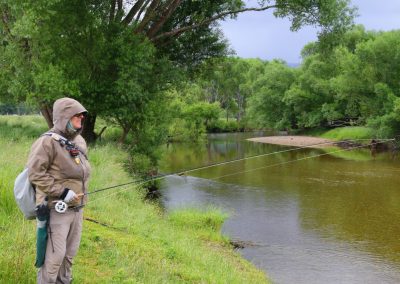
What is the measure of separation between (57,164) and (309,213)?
39.2ft

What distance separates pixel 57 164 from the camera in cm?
431

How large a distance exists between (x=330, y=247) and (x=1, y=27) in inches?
510

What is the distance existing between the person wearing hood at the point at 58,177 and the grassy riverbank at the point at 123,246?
59 cm

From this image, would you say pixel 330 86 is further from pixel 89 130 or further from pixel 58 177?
pixel 58 177

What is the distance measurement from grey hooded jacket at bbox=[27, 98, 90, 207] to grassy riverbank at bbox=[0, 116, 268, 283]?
1057mm

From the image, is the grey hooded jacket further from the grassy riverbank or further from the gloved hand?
the grassy riverbank

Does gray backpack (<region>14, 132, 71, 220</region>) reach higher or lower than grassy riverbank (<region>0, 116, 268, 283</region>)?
higher

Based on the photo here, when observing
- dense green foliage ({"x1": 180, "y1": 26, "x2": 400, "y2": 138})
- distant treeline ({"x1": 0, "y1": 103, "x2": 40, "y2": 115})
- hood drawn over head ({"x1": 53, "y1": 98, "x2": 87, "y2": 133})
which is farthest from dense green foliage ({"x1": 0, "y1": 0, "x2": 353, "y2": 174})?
hood drawn over head ({"x1": 53, "y1": 98, "x2": 87, "y2": 133})

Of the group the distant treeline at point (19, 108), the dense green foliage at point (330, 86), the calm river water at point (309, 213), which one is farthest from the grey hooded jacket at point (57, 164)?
the dense green foliage at point (330, 86)

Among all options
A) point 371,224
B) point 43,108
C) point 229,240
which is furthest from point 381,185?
point 43,108

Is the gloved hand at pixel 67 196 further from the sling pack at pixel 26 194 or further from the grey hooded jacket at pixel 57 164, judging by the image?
the sling pack at pixel 26 194

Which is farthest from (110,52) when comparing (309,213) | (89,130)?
(309,213)

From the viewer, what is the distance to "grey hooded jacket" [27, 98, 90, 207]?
13.7 ft

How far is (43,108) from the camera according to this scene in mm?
16938
